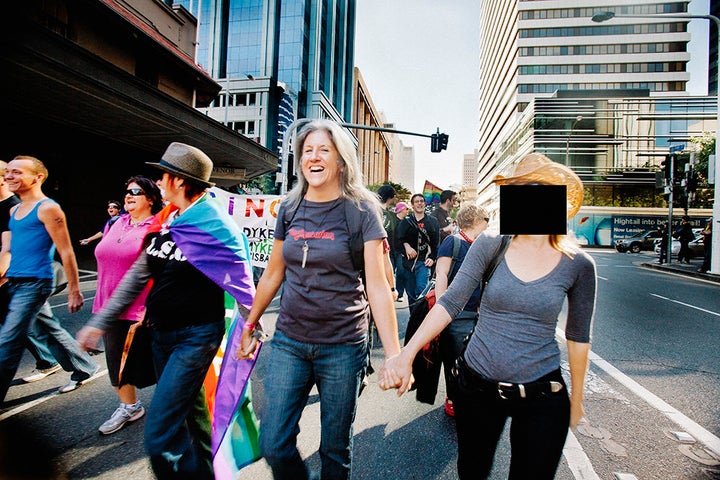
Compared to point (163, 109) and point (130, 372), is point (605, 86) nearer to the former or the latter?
point (163, 109)

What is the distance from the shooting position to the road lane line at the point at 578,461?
246 centimetres

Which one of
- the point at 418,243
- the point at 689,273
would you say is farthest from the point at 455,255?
the point at 689,273

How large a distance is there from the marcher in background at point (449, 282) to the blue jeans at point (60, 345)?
9.92 feet

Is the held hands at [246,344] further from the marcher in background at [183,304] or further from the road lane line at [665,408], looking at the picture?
the road lane line at [665,408]

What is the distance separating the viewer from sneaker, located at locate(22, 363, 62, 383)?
3729 millimetres

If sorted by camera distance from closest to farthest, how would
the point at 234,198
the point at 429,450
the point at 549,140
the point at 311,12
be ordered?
the point at 429,450 < the point at 234,198 < the point at 549,140 < the point at 311,12

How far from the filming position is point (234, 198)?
24.3 ft

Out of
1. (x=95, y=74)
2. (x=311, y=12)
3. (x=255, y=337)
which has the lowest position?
(x=255, y=337)

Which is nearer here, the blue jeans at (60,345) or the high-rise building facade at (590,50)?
the blue jeans at (60,345)

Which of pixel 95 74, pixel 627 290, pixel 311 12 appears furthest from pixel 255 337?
pixel 311 12

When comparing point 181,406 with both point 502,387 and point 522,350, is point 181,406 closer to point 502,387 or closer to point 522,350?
point 502,387

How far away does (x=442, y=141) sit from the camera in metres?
15.1

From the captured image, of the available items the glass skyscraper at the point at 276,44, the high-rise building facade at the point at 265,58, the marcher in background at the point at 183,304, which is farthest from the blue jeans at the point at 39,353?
the glass skyscraper at the point at 276,44

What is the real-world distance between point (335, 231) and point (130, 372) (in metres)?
1.51
